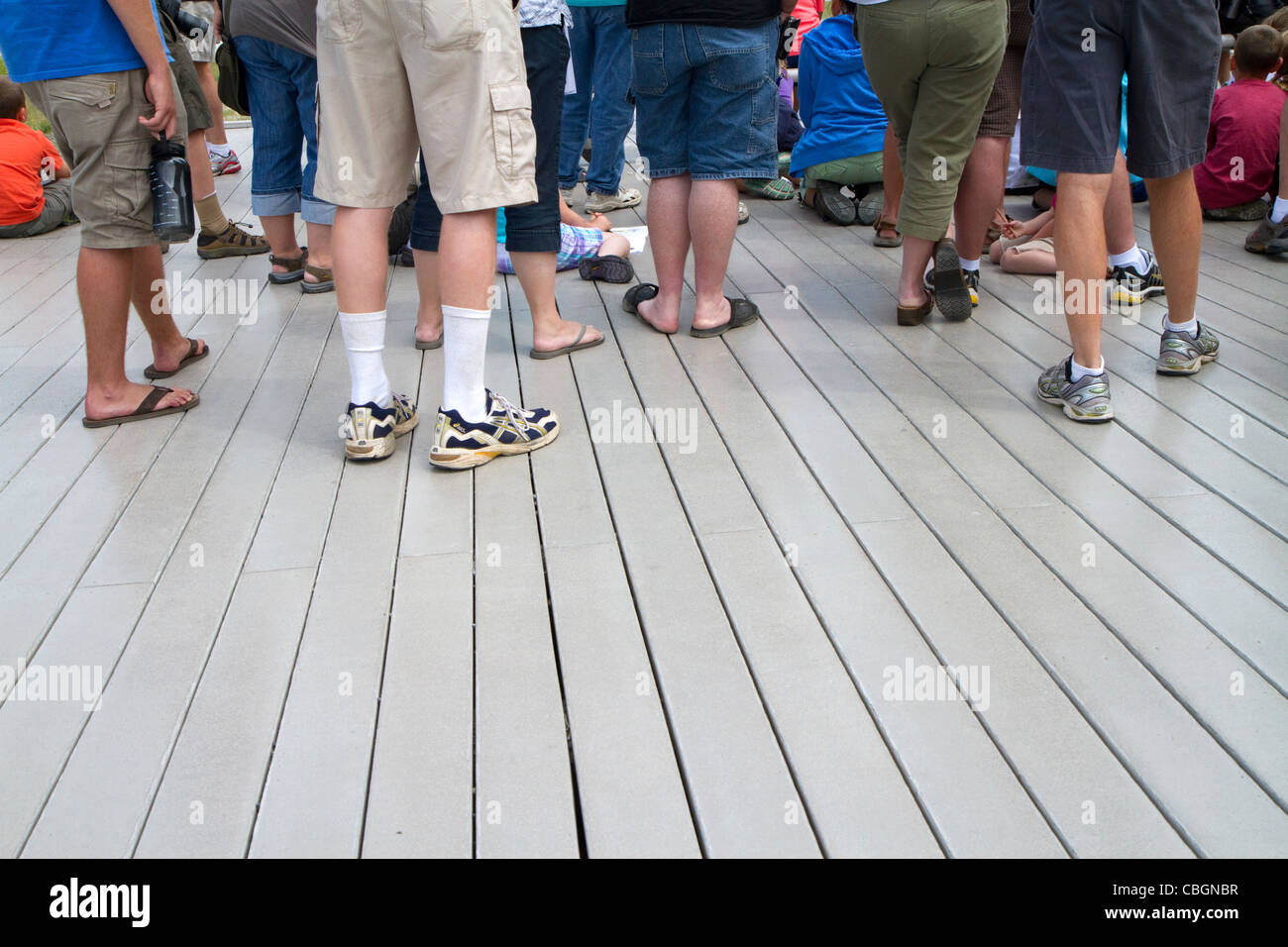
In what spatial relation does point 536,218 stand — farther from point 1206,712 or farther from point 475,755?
point 1206,712

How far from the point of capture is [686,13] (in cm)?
313

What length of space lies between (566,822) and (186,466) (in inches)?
63.0

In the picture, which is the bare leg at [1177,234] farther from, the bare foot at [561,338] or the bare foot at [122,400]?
the bare foot at [122,400]

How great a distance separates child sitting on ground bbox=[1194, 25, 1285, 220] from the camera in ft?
14.7

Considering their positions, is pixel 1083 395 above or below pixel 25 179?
below

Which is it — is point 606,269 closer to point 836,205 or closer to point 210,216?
point 836,205

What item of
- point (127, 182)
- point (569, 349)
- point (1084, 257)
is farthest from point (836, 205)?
point (127, 182)

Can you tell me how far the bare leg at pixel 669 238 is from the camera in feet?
11.3

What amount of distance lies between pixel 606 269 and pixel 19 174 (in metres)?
2.74

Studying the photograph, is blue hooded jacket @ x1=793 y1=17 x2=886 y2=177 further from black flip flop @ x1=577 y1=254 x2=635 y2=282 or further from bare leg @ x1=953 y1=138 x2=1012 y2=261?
black flip flop @ x1=577 y1=254 x2=635 y2=282

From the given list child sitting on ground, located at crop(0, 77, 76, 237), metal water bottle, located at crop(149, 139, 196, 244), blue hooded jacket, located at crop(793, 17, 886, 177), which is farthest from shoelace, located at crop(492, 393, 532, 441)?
child sitting on ground, located at crop(0, 77, 76, 237)

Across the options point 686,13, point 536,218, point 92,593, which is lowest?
point 92,593

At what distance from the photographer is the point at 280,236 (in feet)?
13.7
